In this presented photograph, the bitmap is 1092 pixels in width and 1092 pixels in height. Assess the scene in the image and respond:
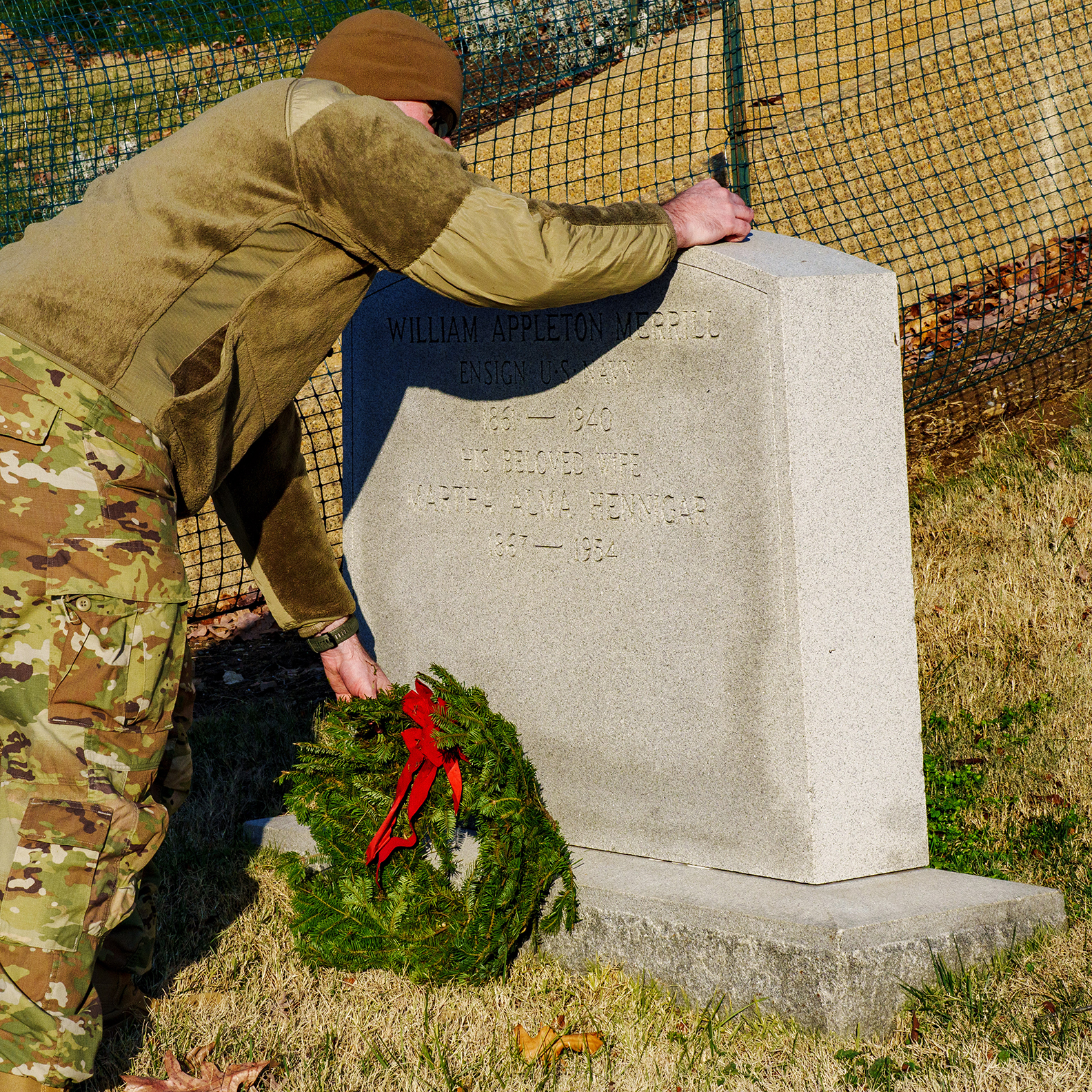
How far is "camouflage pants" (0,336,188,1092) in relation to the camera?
2203 millimetres

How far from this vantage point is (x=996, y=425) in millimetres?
5598

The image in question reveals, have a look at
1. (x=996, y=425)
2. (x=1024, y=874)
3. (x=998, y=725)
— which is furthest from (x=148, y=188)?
(x=996, y=425)

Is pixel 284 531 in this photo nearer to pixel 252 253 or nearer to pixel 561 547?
pixel 561 547

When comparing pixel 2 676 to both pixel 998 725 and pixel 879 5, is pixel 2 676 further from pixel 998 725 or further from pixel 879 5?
pixel 879 5

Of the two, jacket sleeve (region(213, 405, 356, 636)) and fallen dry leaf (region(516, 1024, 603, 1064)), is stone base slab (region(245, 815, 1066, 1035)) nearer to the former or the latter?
fallen dry leaf (region(516, 1024, 603, 1064))

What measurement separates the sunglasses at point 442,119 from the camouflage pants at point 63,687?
1.11 meters

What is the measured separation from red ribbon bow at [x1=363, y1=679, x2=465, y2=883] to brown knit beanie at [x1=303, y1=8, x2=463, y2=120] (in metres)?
1.54

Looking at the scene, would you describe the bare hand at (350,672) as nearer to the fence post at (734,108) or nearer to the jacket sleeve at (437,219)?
the jacket sleeve at (437,219)

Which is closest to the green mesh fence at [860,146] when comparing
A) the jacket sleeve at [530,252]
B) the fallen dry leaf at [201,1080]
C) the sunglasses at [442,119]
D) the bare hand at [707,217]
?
the bare hand at [707,217]

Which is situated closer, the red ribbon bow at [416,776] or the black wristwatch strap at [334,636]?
the red ribbon bow at [416,776]

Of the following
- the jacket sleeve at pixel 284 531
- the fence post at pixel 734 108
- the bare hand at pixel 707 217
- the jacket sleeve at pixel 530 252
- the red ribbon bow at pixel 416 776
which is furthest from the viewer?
the fence post at pixel 734 108

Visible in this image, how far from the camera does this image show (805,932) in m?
2.66

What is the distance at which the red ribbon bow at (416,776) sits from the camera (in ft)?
10.1

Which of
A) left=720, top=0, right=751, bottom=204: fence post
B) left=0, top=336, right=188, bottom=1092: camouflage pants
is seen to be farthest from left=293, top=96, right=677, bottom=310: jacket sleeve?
left=720, top=0, right=751, bottom=204: fence post
